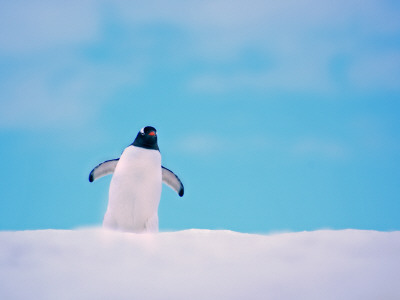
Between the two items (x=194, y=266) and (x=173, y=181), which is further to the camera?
(x=173, y=181)

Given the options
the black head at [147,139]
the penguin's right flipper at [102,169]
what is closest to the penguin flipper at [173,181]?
the penguin's right flipper at [102,169]

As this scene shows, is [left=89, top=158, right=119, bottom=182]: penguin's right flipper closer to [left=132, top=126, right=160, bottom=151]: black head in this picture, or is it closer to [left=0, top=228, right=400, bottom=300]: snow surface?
[left=132, top=126, right=160, bottom=151]: black head

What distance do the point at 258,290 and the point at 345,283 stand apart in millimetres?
585

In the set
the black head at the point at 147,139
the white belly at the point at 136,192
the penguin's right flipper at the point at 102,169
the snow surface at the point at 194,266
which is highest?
the penguin's right flipper at the point at 102,169

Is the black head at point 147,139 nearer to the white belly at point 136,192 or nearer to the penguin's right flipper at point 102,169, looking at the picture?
the white belly at point 136,192

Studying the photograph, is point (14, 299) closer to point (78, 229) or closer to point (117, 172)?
A: point (78, 229)

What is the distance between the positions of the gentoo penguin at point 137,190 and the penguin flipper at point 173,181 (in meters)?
1.11

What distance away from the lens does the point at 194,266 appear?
3.28 m

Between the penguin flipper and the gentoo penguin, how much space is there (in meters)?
1.11

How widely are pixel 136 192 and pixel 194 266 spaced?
10.6 feet

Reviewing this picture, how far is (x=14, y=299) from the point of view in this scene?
2707mm

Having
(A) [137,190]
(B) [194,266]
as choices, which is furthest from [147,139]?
(B) [194,266]

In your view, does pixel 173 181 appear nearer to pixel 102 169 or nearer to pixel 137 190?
pixel 102 169

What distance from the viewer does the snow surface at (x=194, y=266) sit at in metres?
2.90
